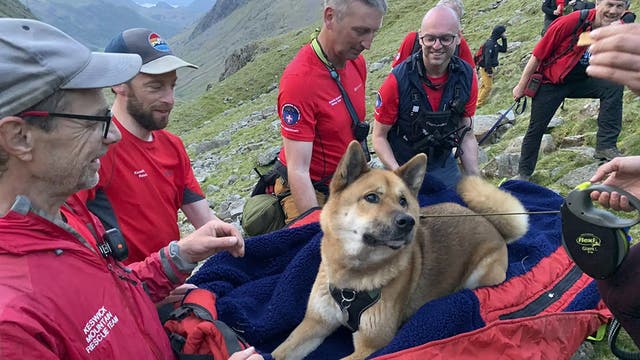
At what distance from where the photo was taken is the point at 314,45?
4.35 metres

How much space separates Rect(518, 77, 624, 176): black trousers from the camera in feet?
20.0

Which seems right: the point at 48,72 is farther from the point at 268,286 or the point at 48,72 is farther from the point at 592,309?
the point at 592,309

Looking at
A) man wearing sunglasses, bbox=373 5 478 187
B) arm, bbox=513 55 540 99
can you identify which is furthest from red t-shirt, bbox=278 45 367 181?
arm, bbox=513 55 540 99

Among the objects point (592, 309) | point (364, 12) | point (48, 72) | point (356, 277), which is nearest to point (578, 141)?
point (592, 309)

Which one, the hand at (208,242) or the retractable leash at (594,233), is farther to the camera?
the hand at (208,242)

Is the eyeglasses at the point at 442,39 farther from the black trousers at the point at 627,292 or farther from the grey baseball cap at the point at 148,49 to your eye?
the black trousers at the point at 627,292

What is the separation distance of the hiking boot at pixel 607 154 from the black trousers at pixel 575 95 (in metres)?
0.06

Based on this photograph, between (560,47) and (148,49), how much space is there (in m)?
5.43

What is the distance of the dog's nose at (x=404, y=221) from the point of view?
10.1 feet

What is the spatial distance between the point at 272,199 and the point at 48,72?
3.33 meters

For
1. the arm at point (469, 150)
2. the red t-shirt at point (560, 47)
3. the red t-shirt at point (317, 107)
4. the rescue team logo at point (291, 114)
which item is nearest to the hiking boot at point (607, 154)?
the red t-shirt at point (560, 47)

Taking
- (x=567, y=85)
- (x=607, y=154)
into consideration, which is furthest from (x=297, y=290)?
(x=567, y=85)

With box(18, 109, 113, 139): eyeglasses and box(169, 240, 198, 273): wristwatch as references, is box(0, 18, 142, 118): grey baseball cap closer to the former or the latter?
box(18, 109, 113, 139): eyeglasses

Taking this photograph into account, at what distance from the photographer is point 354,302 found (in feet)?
10.6
